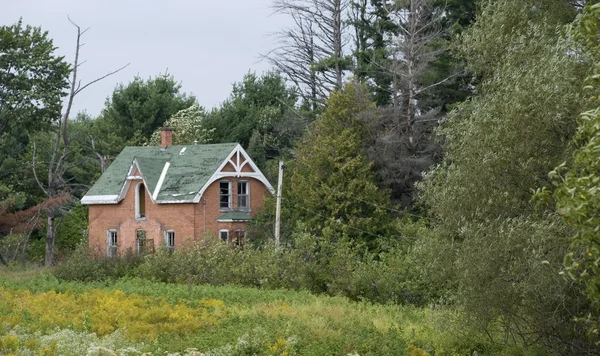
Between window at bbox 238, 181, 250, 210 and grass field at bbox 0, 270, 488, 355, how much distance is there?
2022cm

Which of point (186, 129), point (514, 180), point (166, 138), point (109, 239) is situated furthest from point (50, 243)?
point (514, 180)

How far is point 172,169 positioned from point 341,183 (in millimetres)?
11212

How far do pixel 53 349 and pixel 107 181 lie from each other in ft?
131

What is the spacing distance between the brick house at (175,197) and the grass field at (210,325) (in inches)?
731

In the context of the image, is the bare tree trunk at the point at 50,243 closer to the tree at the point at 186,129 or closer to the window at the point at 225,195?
the window at the point at 225,195

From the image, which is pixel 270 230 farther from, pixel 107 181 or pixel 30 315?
pixel 30 315

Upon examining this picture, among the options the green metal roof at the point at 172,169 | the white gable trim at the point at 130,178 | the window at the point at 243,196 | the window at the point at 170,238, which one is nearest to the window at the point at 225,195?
the window at the point at 243,196

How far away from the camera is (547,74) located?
20594 millimetres

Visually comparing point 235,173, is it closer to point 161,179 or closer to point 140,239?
point 161,179

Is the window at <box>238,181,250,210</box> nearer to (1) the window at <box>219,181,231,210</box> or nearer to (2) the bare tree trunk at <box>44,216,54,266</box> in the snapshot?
(1) the window at <box>219,181,231,210</box>

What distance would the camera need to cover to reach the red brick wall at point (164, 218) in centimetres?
5409

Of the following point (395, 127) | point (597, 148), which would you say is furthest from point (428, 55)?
point (597, 148)

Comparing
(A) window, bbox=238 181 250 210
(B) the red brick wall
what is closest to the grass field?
(B) the red brick wall

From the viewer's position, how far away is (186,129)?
70250mm
